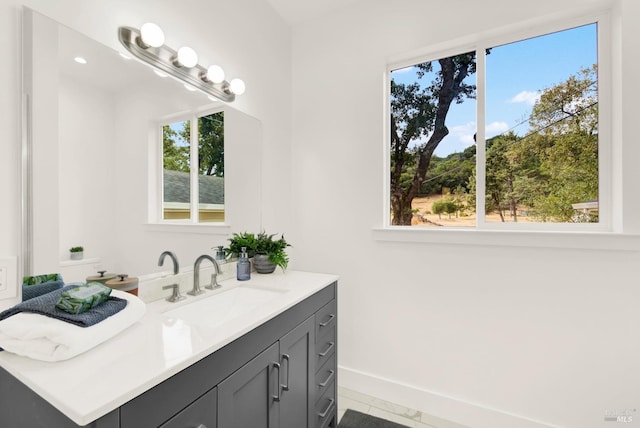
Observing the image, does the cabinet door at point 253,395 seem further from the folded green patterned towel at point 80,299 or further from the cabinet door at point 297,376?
the folded green patterned towel at point 80,299

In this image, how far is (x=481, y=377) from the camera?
1.73 metres

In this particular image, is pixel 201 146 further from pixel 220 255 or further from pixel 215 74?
pixel 220 255

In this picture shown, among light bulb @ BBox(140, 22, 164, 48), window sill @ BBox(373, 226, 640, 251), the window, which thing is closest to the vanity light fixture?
light bulb @ BBox(140, 22, 164, 48)

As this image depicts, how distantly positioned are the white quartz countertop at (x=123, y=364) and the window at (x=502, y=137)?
1.36 m

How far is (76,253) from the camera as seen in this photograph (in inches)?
42.5

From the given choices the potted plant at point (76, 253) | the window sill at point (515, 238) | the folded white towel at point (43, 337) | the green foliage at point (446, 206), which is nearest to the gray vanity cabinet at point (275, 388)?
the folded white towel at point (43, 337)

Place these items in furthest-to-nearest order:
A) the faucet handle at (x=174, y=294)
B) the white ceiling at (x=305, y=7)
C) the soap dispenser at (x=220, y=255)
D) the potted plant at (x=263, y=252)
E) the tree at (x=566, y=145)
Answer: the white ceiling at (x=305, y=7) → the potted plant at (x=263, y=252) → the soap dispenser at (x=220, y=255) → the tree at (x=566, y=145) → the faucet handle at (x=174, y=294)

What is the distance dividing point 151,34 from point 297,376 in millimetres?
1580

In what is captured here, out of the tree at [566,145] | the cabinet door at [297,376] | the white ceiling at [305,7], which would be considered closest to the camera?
the cabinet door at [297,376]

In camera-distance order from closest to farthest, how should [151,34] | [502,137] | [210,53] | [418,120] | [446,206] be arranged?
[151,34] < [210,53] < [502,137] < [446,206] < [418,120]

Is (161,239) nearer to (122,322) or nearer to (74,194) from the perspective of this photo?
(74,194)

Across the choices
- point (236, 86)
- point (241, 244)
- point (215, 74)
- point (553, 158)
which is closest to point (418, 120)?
point (553, 158)

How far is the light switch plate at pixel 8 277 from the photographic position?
89cm

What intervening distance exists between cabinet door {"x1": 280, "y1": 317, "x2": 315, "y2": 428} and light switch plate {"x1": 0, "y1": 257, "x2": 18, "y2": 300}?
882 millimetres
